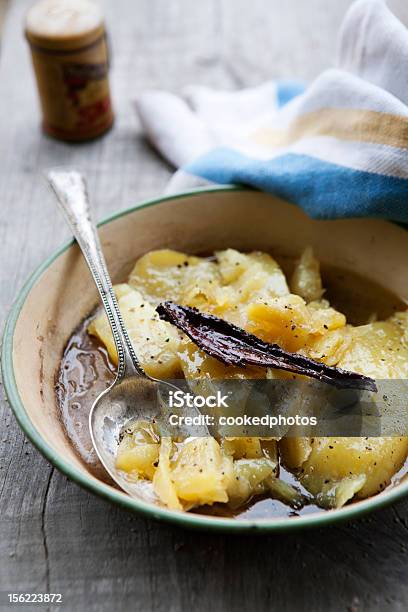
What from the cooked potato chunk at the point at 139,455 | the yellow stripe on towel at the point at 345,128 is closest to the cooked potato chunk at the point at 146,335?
the cooked potato chunk at the point at 139,455

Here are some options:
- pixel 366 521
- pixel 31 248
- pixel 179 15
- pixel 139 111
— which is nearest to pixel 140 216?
pixel 31 248

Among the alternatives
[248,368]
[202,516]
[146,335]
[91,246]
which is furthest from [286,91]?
[202,516]

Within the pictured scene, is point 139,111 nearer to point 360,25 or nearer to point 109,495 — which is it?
point 360,25

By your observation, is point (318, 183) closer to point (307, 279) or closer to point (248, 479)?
point (307, 279)

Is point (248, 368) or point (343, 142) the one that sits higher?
point (343, 142)

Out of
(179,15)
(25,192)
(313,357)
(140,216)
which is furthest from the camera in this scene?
(179,15)

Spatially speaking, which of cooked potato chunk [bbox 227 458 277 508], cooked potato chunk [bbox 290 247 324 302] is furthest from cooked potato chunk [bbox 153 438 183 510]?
cooked potato chunk [bbox 290 247 324 302]
